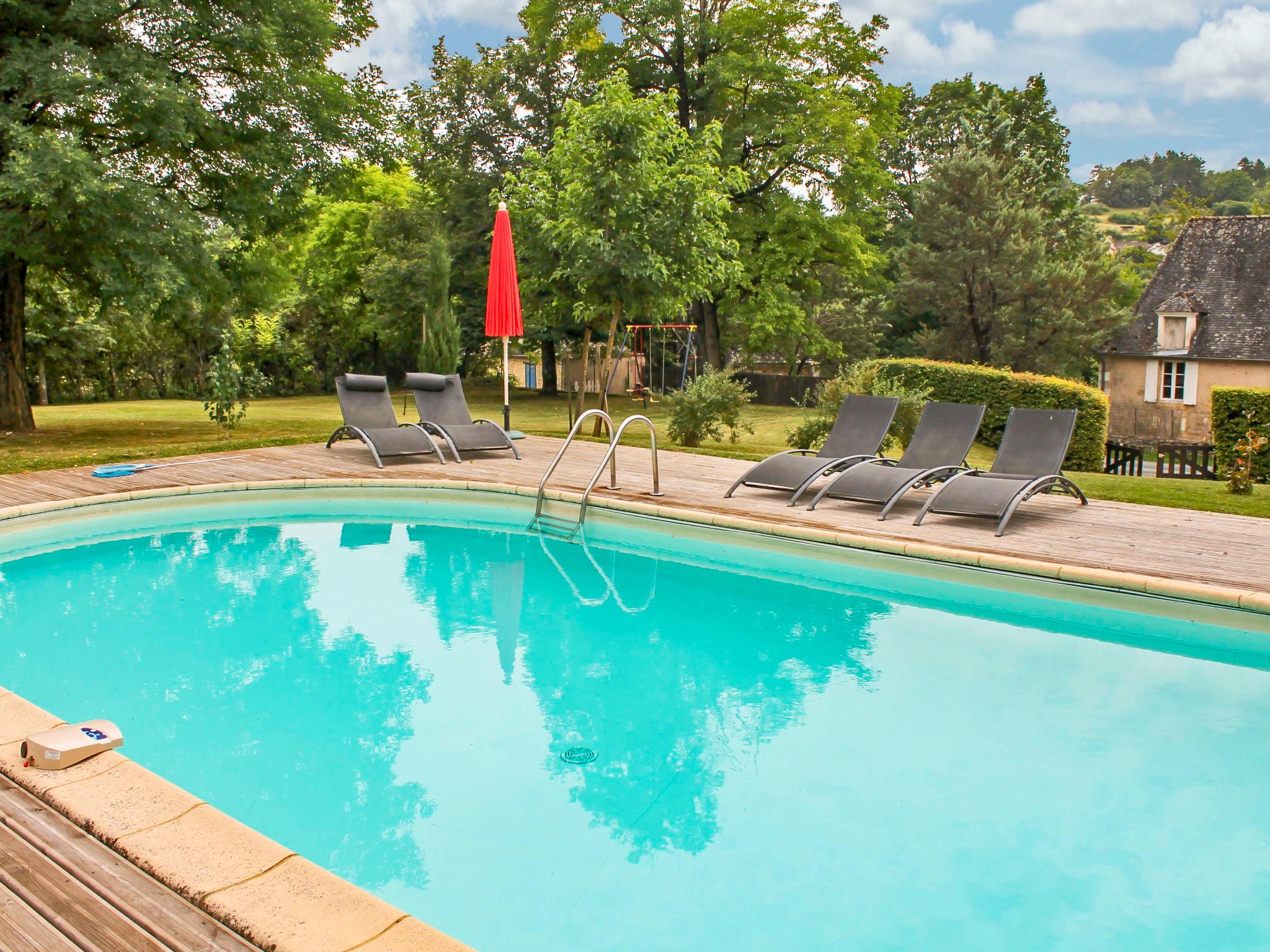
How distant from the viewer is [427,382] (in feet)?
39.1

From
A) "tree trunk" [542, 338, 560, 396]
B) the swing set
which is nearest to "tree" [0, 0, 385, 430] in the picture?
the swing set

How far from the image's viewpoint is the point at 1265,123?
343ft

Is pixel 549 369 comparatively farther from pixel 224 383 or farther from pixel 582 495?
pixel 582 495

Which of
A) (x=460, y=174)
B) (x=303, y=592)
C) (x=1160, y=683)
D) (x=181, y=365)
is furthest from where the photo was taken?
(x=460, y=174)

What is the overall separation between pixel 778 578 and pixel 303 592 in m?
3.49

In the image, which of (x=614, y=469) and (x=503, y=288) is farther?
(x=503, y=288)

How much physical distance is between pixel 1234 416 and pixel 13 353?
18414mm

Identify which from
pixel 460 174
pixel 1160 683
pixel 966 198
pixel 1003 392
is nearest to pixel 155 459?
pixel 1160 683

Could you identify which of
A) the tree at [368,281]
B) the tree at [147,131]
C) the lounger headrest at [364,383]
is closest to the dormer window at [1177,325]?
the tree at [368,281]

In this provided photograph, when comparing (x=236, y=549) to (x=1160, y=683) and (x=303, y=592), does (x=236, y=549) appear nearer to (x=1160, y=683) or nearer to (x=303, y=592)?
(x=303, y=592)

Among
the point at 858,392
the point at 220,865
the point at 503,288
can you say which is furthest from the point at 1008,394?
the point at 220,865

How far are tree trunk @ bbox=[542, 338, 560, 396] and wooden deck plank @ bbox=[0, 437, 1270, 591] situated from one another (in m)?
17.8

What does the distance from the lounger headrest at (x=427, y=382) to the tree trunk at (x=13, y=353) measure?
7.27m

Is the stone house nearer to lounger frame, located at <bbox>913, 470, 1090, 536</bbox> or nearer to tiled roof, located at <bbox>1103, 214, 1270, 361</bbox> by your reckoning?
tiled roof, located at <bbox>1103, 214, 1270, 361</bbox>
